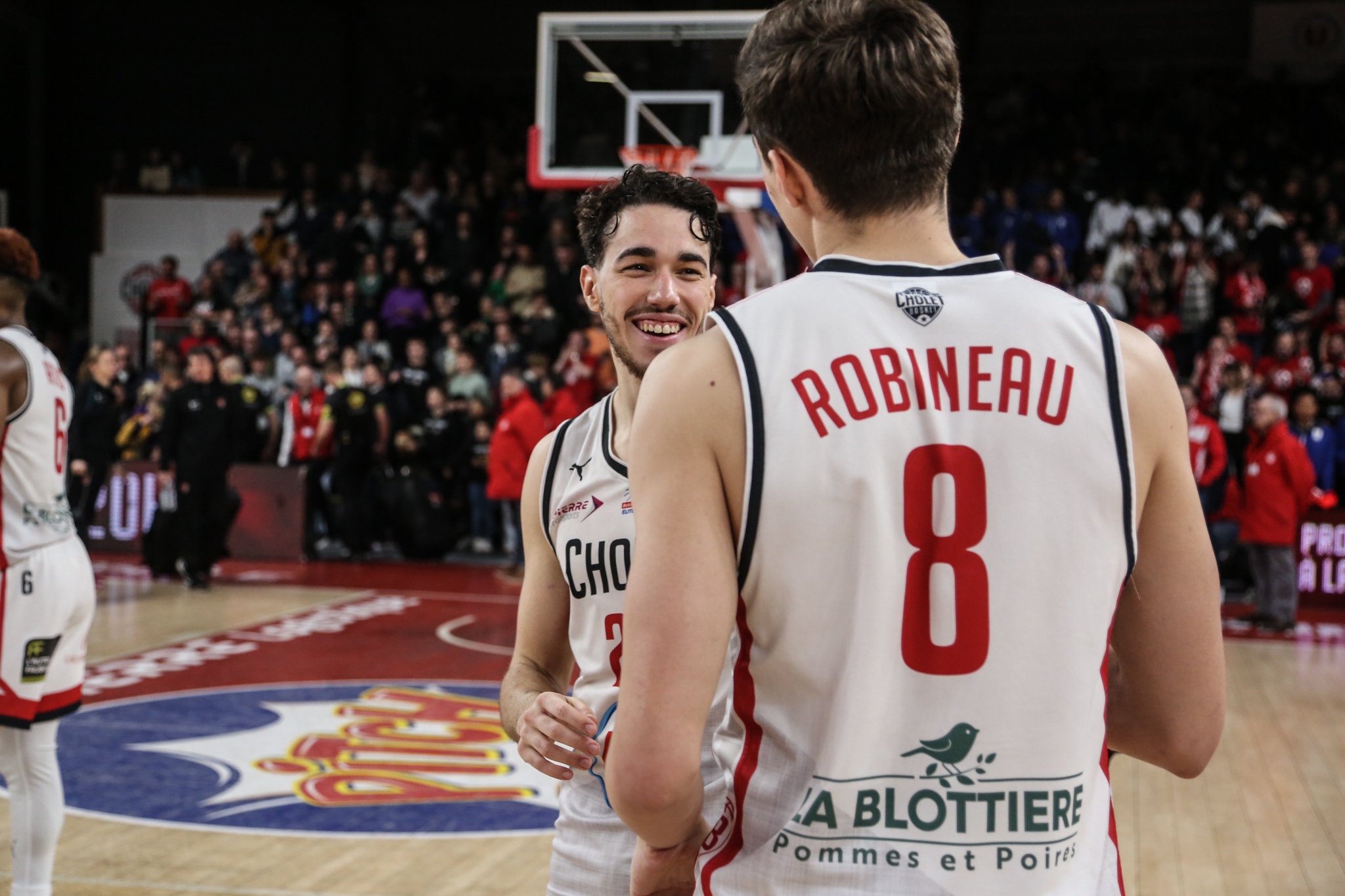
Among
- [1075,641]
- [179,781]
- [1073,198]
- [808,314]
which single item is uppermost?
[1073,198]

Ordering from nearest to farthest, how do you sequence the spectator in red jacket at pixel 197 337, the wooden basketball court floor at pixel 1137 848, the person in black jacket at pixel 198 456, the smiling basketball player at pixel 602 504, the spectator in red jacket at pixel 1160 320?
the smiling basketball player at pixel 602 504 < the wooden basketball court floor at pixel 1137 848 < the person in black jacket at pixel 198 456 < the spectator in red jacket at pixel 1160 320 < the spectator in red jacket at pixel 197 337

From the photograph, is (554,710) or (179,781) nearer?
(554,710)

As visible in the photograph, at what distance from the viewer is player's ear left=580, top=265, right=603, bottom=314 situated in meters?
2.82

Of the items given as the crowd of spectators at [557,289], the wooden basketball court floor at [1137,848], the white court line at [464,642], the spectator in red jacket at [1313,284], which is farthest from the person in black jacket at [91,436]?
the spectator in red jacket at [1313,284]

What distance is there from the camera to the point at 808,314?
143cm

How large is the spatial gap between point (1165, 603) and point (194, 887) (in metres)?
4.16

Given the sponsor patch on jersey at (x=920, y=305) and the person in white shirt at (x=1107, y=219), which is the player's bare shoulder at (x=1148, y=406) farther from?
the person in white shirt at (x=1107, y=219)

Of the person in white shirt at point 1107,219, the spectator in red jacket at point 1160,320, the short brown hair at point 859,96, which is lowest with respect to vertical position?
the short brown hair at point 859,96

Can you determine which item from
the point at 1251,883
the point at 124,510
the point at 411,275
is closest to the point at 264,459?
the point at 124,510

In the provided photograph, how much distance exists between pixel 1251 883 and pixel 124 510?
39.9 feet

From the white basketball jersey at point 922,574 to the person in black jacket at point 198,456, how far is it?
11.0 meters

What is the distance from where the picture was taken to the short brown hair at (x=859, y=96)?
1407mm

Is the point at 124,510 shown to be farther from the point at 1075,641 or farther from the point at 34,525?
the point at 1075,641

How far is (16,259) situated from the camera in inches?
165
